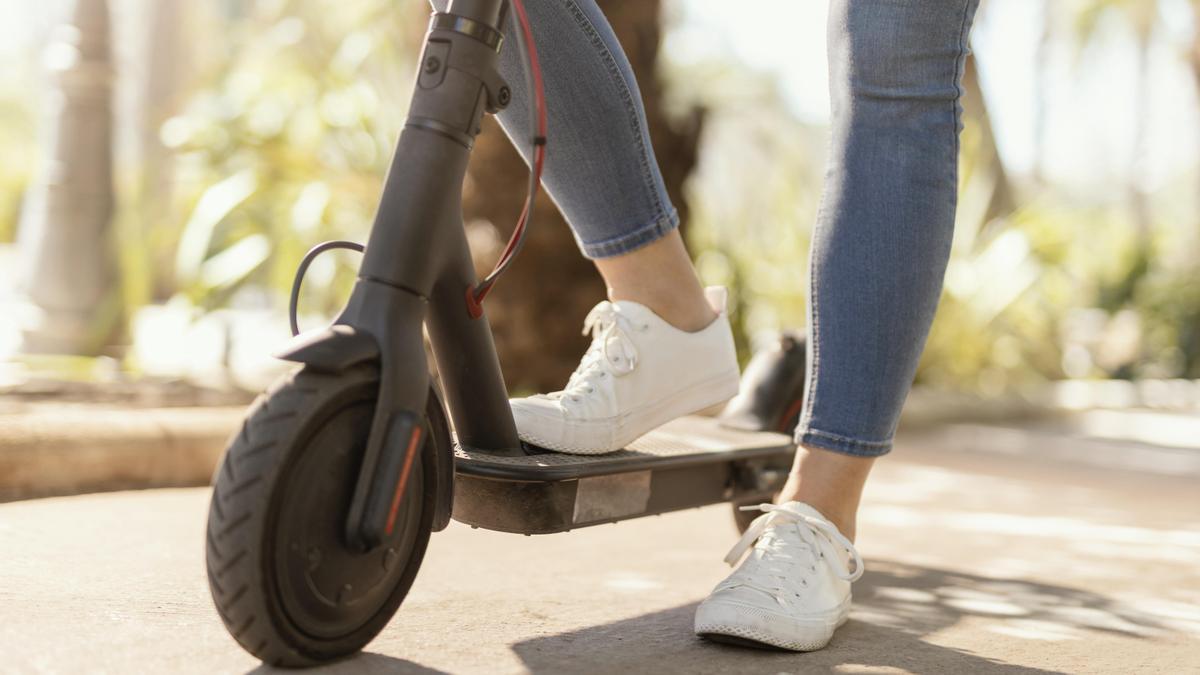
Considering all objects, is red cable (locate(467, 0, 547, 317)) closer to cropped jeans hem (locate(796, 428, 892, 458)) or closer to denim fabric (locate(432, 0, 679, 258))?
denim fabric (locate(432, 0, 679, 258))

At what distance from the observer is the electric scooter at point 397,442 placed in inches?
47.2

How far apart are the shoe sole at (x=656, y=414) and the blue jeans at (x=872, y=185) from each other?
0.21 meters

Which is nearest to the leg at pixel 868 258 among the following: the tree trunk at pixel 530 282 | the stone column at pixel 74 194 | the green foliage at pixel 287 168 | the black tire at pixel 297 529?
the black tire at pixel 297 529

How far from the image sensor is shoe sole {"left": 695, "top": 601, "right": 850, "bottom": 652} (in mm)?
1507

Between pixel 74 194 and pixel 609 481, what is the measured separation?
4119mm

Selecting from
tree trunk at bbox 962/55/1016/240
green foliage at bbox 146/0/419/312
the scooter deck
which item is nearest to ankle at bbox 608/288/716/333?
the scooter deck

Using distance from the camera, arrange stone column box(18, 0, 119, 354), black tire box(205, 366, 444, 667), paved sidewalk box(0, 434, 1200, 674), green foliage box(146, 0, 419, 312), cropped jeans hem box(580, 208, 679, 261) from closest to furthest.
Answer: black tire box(205, 366, 444, 667) < paved sidewalk box(0, 434, 1200, 674) < cropped jeans hem box(580, 208, 679, 261) < stone column box(18, 0, 119, 354) < green foliage box(146, 0, 419, 312)

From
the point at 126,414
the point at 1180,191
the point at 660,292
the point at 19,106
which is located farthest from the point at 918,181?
Answer: the point at 1180,191

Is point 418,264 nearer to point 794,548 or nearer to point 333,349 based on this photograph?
point 333,349

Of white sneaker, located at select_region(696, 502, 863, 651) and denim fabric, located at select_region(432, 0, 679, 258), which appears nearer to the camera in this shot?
white sneaker, located at select_region(696, 502, 863, 651)

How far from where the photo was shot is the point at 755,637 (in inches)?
59.2

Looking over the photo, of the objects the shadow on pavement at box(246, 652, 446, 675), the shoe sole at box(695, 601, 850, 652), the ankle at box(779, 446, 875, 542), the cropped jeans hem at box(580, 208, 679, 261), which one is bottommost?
the shadow on pavement at box(246, 652, 446, 675)

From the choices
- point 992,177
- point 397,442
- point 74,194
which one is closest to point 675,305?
point 397,442

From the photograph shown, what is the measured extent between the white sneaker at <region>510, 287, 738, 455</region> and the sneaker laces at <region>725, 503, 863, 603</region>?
224 mm
